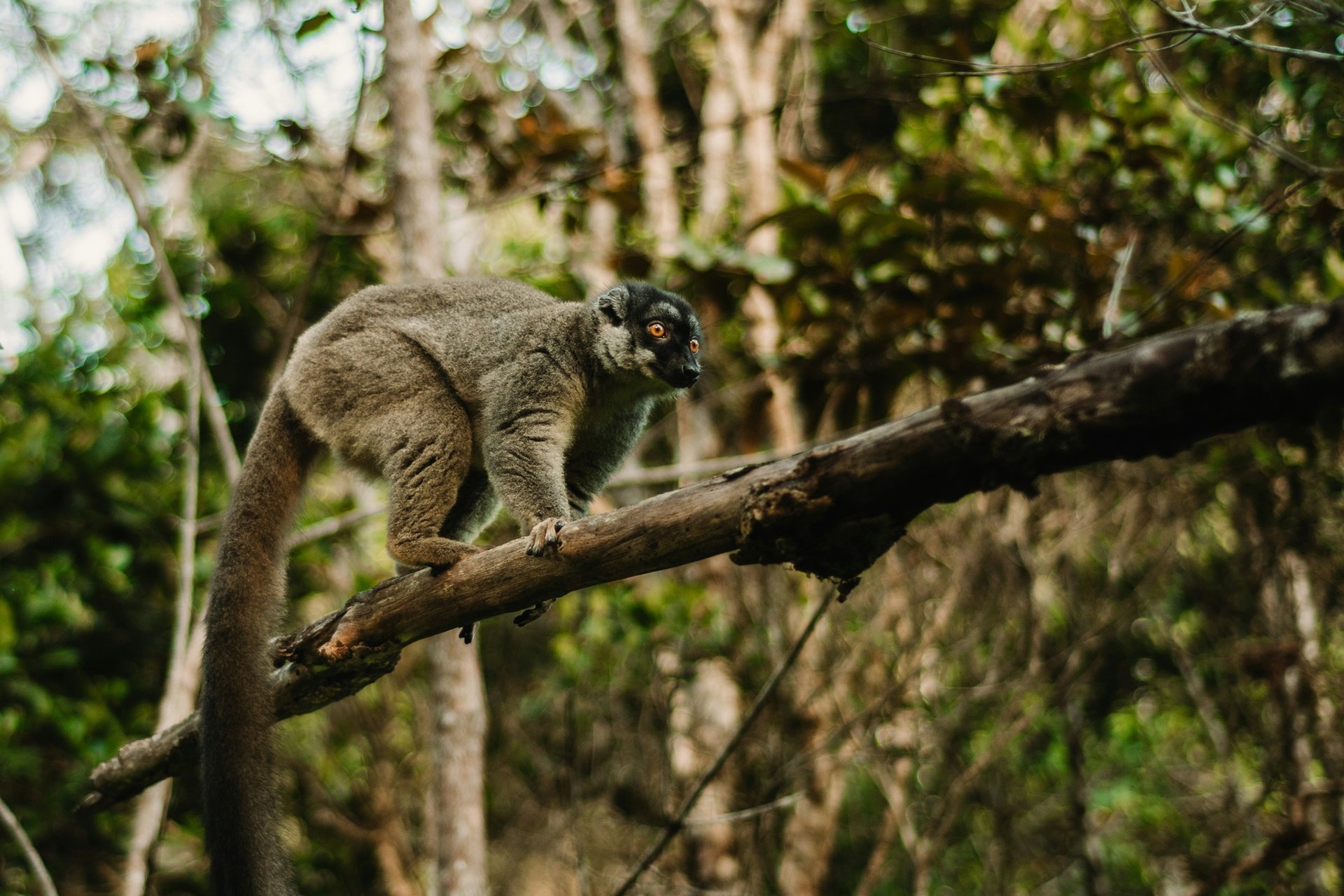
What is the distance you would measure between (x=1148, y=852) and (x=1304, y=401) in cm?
931

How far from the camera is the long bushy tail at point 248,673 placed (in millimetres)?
3080

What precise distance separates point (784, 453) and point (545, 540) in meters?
3.98

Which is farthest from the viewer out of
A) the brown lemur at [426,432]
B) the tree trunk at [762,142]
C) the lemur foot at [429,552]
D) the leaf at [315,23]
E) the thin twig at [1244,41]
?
the tree trunk at [762,142]

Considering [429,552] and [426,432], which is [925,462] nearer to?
[429,552]

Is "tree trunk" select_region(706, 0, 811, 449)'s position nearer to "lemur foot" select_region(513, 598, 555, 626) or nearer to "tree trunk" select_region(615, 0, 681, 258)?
"tree trunk" select_region(615, 0, 681, 258)

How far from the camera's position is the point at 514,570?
10.8ft

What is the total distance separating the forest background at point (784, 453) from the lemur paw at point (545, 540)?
2.05 m

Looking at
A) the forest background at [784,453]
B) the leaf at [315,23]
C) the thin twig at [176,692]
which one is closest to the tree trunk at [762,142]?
the forest background at [784,453]

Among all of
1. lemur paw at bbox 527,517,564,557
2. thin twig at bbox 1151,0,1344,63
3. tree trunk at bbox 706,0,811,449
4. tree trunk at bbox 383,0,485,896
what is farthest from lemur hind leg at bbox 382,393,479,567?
thin twig at bbox 1151,0,1344,63

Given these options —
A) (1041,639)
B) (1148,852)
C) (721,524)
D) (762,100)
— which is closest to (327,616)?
(721,524)

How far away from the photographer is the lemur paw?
3154 mm

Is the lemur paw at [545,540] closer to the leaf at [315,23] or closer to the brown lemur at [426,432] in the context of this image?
the brown lemur at [426,432]

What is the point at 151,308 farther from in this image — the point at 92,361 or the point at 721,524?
the point at 721,524

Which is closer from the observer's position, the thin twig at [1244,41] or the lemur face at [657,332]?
the thin twig at [1244,41]
